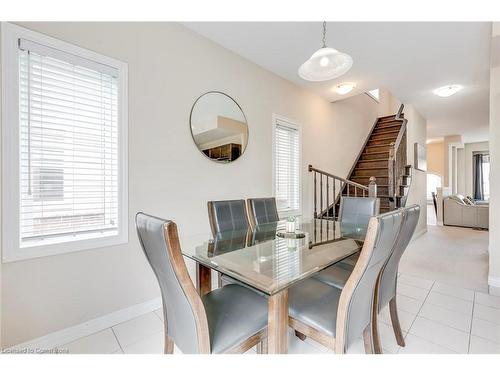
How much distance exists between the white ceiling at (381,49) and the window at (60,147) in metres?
1.20

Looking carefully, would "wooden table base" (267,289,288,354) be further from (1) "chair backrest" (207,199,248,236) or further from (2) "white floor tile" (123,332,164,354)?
(1) "chair backrest" (207,199,248,236)

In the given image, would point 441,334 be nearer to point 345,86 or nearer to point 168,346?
point 168,346

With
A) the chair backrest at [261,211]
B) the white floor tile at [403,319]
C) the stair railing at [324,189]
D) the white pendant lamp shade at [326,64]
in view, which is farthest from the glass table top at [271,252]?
the stair railing at [324,189]

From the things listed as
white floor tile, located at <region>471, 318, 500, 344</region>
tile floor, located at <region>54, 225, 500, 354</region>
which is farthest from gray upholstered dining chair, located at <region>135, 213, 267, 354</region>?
white floor tile, located at <region>471, 318, 500, 344</region>

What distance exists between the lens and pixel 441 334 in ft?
5.89

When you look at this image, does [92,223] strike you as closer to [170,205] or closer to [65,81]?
[170,205]

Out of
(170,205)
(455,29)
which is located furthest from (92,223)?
(455,29)

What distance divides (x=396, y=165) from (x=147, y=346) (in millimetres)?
4311

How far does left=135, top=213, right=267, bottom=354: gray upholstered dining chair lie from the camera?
0.99 metres

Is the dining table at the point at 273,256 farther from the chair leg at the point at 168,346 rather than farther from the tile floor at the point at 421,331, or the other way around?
the tile floor at the point at 421,331

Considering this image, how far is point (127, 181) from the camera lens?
2.02 metres

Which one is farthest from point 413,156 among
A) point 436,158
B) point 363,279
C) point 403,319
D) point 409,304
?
point 436,158
